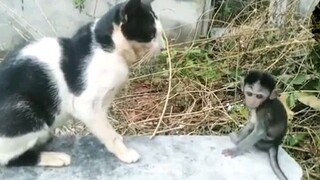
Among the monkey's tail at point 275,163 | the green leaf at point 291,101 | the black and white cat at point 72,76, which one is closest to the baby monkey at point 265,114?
the monkey's tail at point 275,163

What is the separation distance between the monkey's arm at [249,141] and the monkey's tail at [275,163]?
0.24 ft

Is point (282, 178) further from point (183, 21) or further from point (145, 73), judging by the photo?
point (183, 21)

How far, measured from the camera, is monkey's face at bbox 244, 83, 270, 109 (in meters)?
2.43

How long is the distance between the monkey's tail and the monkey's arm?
0.24ft

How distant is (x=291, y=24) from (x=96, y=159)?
1906 mm

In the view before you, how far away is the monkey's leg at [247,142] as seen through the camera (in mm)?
2496

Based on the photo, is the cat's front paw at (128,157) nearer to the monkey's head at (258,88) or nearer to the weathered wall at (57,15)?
the monkey's head at (258,88)

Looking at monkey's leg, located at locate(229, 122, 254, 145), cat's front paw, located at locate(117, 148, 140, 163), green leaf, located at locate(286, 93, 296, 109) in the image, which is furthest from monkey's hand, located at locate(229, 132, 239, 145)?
green leaf, located at locate(286, 93, 296, 109)

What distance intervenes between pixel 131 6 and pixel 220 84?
5.06 feet

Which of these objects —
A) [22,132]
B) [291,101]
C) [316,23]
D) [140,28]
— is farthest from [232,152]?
[316,23]

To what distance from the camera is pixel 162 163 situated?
8.19 ft

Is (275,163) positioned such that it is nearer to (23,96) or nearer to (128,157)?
(128,157)

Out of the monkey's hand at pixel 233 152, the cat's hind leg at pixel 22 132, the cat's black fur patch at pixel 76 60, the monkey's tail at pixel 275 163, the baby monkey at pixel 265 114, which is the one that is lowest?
the monkey's tail at pixel 275 163

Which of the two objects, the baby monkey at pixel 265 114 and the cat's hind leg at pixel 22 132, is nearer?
the cat's hind leg at pixel 22 132
